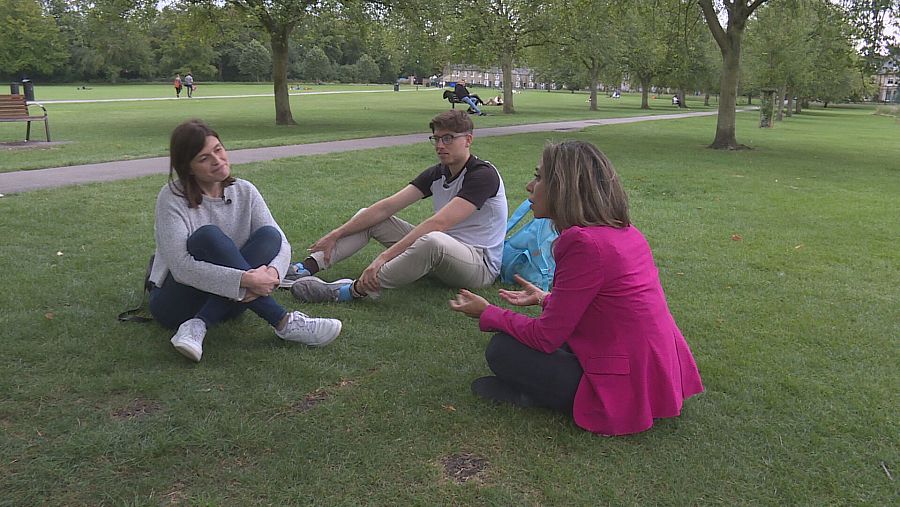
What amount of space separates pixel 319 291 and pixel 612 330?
253 centimetres

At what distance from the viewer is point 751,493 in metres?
2.78

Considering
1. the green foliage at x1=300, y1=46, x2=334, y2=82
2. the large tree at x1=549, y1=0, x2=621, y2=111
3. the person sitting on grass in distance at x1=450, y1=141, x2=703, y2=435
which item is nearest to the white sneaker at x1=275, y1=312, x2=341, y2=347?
the person sitting on grass in distance at x1=450, y1=141, x2=703, y2=435

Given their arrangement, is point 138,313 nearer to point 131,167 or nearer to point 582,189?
point 582,189

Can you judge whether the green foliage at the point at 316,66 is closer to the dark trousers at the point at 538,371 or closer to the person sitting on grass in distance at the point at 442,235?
the person sitting on grass in distance at the point at 442,235

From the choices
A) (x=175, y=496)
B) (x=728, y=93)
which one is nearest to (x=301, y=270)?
(x=175, y=496)

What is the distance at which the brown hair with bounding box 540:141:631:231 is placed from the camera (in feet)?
9.78

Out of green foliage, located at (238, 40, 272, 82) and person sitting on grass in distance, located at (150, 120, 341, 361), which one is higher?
green foliage, located at (238, 40, 272, 82)

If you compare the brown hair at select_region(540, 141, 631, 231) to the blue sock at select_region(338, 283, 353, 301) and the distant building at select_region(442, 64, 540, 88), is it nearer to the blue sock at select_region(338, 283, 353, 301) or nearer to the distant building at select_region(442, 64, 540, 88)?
the blue sock at select_region(338, 283, 353, 301)

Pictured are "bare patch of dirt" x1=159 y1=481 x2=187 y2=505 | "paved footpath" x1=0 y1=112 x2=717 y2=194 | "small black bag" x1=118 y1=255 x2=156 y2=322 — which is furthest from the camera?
"paved footpath" x1=0 y1=112 x2=717 y2=194

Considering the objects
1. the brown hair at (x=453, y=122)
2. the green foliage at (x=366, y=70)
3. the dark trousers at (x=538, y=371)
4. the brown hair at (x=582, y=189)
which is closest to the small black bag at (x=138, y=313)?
the brown hair at (x=453, y=122)

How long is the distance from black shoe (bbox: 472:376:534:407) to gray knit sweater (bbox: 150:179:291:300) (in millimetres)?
1316

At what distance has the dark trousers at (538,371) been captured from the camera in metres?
3.11

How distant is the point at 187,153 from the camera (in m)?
3.78

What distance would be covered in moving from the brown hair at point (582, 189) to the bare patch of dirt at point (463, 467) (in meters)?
1.08
